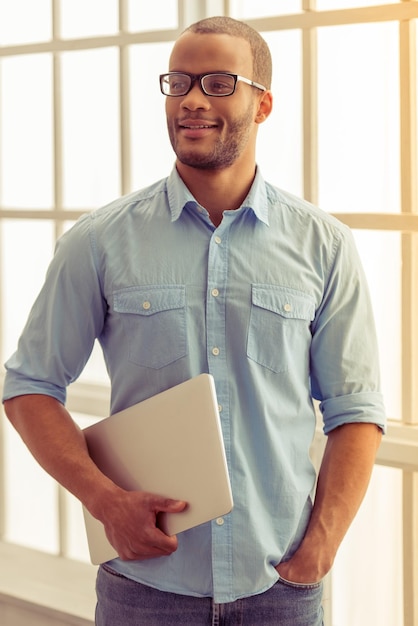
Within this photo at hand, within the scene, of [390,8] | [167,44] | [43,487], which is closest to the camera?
[390,8]

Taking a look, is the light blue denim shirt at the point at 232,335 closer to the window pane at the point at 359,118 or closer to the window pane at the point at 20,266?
the window pane at the point at 359,118

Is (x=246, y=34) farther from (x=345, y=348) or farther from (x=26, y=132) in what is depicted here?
(x=26, y=132)

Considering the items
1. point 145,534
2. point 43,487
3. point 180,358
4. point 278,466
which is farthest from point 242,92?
point 43,487

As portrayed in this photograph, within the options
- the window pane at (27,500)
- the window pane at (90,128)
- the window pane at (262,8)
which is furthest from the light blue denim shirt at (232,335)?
the window pane at (27,500)

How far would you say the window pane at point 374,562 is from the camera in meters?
2.03

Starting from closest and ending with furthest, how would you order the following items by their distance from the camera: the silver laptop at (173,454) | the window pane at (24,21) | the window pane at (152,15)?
1. the silver laptop at (173,454)
2. the window pane at (152,15)
3. the window pane at (24,21)

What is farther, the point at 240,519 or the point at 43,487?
the point at 43,487

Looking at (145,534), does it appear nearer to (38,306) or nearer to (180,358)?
(180,358)

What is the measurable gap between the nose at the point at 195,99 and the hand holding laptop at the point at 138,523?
0.62 m

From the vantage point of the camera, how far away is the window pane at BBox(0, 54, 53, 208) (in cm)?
261

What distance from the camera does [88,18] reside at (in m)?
2.47

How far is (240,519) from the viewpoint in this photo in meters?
1.53

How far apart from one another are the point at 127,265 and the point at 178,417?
0.90 feet

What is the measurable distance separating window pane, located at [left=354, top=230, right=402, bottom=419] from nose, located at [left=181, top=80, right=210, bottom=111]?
617mm
